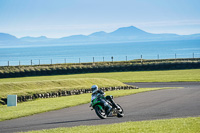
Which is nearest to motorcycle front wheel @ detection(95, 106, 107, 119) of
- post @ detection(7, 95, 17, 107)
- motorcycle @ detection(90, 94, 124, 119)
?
motorcycle @ detection(90, 94, 124, 119)

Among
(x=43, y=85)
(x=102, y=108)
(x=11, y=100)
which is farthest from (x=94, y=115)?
(x=43, y=85)

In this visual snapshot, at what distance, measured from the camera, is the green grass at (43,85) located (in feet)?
85.6

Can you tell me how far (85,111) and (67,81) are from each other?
1348cm

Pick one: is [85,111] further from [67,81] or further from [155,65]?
[155,65]

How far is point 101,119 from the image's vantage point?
15750mm

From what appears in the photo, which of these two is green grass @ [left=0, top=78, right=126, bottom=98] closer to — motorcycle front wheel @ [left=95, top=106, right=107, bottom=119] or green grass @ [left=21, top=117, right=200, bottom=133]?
motorcycle front wheel @ [left=95, top=106, right=107, bottom=119]

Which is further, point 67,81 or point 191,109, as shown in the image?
point 67,81

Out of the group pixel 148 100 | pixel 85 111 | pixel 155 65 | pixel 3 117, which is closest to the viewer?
pixel 3 117

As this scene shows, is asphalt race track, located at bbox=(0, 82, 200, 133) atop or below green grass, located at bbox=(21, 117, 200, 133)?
below

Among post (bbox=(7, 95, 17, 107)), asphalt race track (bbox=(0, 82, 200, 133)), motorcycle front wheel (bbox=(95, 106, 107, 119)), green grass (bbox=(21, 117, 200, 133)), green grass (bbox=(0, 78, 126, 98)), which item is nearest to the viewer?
green grass (bbox=(21, 117, 200, 133))

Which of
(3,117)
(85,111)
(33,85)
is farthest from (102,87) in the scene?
(3,117)

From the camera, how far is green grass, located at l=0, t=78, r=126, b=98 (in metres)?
26.1

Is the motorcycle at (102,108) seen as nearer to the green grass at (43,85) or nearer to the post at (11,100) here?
the post at (11,100)

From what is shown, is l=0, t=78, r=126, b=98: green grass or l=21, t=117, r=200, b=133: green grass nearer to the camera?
l=21, t=117, r=200, b=133: green grass
